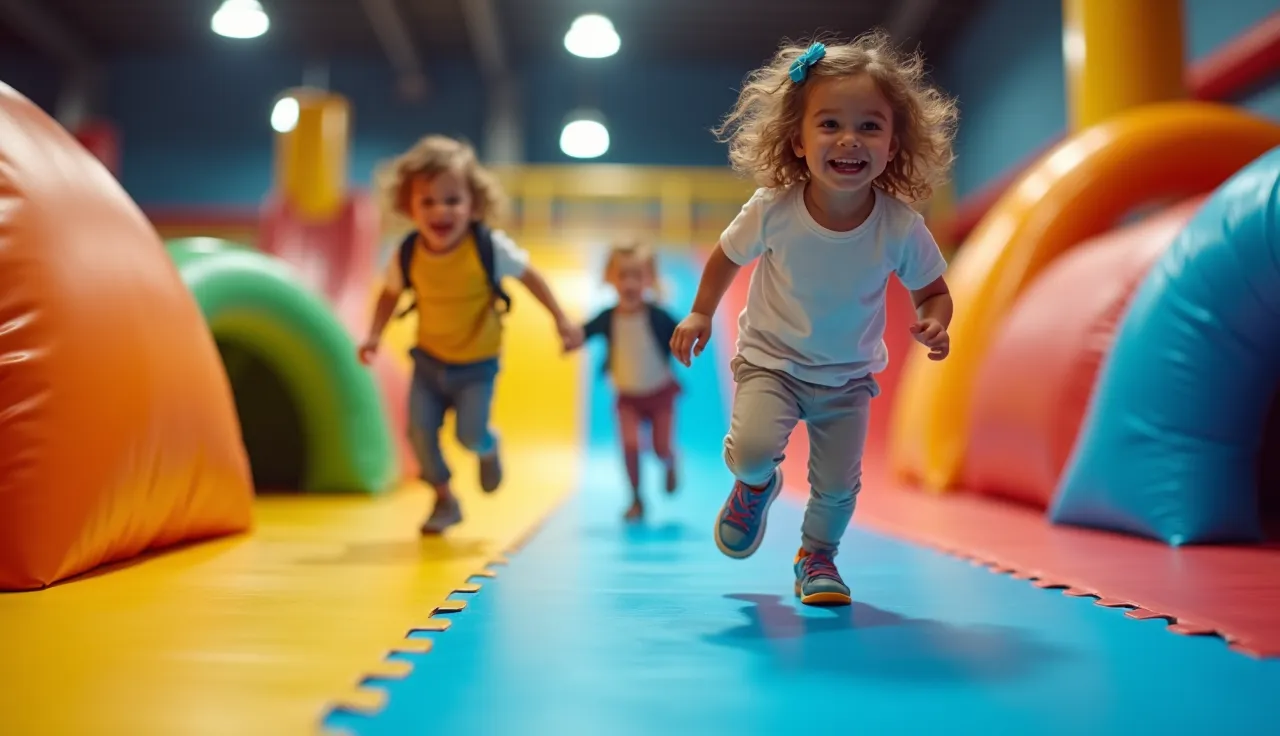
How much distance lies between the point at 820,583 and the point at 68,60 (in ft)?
46.3

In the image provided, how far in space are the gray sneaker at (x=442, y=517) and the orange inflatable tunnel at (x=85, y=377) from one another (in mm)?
613

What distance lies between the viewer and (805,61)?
5.80 ft

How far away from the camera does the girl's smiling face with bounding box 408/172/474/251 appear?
2.64 meters

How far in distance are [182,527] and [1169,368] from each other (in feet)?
8.75

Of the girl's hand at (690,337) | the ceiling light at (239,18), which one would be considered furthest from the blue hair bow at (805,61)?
the ceiling light at (239,18)

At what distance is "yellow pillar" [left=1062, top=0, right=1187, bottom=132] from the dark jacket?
2.69 metres

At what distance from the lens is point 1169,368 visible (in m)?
2.57

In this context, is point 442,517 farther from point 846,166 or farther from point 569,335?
point 846,166

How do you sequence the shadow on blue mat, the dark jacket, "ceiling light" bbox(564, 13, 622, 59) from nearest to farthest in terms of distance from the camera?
the shadow on blue mat < the dark jacket < "ceiling light" bbox(564, 13, 622, 59)

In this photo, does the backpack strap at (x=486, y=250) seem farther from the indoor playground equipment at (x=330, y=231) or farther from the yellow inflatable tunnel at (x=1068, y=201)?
the yellow inflatable tunnel at (x=1068, y=201)

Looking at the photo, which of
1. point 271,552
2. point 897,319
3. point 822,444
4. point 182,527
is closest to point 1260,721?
point 822,444

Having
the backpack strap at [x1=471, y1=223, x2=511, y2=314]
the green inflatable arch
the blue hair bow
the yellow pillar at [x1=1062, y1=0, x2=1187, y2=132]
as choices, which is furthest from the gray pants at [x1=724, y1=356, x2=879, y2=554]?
the yellow pillar at [x1=1062, y1=0, x2=1187, y2=132]

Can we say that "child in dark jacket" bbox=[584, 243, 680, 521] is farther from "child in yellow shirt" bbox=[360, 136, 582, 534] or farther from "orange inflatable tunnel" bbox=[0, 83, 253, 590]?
"orange inflatable tunnel" bbox=[0, 83, 253, 590]

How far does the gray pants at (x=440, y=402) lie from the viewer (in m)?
2.81
